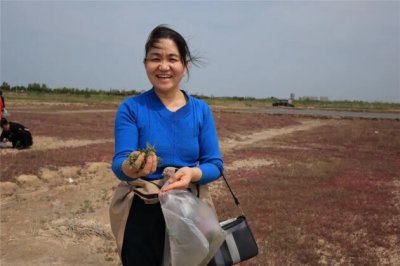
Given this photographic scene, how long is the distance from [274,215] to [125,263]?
5.18 metres

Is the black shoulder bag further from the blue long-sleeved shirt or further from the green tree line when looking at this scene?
the green tree line

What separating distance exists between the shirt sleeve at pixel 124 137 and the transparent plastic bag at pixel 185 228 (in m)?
0.22

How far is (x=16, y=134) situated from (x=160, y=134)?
40.3 feet

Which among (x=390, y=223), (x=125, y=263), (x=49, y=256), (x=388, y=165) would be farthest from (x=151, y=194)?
(x=388, y=165)

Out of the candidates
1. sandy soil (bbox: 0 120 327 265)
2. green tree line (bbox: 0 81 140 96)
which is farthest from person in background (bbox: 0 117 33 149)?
green tree line (bbox: 0 81 140 96)

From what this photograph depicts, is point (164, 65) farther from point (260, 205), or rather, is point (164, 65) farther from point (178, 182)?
point (260, 205)

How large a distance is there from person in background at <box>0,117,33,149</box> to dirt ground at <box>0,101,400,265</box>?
0.72 m

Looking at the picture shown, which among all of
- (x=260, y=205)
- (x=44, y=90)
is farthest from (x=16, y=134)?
(x=44, y=90)

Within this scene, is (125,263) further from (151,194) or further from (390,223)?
(390,223)

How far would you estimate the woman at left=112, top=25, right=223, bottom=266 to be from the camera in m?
1.82

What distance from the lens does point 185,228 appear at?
174 cm

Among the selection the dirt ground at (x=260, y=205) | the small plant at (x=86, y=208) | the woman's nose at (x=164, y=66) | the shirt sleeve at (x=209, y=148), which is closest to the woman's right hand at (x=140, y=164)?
the shirt sleeve at (x=209, y=148)

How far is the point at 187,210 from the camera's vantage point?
1749 mm

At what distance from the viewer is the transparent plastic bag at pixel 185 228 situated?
1.74 metres
